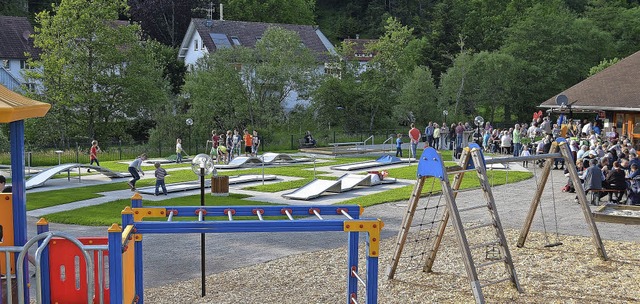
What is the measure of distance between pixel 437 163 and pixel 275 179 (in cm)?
1731

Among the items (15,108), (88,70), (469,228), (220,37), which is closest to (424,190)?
(469,228)

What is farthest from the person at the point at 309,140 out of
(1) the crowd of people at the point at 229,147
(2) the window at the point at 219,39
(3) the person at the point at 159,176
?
(2) the window at the point at 219,39

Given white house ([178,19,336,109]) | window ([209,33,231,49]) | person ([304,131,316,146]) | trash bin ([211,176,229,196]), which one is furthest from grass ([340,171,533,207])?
window ([209,33,231,49])

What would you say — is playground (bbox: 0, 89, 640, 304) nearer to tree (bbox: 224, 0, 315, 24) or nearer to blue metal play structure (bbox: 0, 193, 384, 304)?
blue metal play structure (bbox: 0, 193, 384, 304)

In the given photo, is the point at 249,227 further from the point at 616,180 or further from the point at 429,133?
the point at 429,133

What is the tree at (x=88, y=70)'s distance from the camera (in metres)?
43.6

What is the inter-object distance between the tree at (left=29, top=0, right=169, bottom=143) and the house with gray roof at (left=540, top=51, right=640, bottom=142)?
24705mm

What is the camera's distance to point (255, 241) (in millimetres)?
16625

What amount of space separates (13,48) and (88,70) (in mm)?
22577

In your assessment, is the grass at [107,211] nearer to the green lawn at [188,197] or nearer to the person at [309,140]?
the green lawn at [188,197]

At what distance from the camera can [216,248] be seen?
1598cm

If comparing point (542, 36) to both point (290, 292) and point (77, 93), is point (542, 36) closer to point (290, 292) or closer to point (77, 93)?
point (77, 93)

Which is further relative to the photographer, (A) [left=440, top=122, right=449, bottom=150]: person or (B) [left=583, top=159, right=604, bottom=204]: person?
(A) [left=440, top=122, right=449, bottom=150]: person

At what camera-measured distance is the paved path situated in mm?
14266
